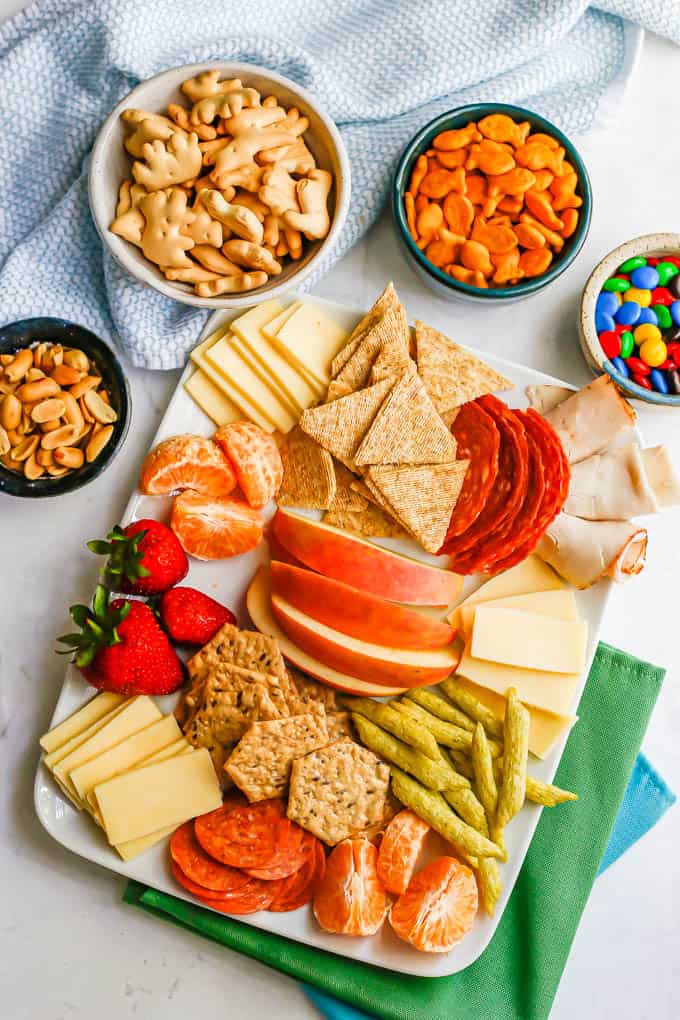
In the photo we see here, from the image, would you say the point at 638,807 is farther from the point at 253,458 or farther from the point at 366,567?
the point at 253,458

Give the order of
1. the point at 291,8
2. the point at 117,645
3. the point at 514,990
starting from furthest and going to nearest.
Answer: the point at 291,8, the point at 514,990, the point at 117,645

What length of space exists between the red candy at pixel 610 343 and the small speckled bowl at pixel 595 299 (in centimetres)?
2

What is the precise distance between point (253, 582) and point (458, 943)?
81 cm

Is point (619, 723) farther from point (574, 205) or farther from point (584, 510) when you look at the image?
point (574, 205)

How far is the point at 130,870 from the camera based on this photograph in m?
1.89

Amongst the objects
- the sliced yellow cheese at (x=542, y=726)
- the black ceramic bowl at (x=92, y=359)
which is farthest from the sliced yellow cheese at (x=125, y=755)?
the sliced yellow cheese at (x=542, y=726)

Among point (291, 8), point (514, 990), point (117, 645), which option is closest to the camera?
point (117, 645)

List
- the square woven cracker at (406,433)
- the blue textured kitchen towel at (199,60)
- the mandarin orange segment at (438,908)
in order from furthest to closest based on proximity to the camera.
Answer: the blue textured kitchen towel at (199,60), the square woven cracker at (406,433), the mandarin orange segment at (438,908)

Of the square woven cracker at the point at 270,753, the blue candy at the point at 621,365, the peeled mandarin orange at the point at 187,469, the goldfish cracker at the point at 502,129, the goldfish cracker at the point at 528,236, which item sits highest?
the goldfish cracker at the point at 502,129

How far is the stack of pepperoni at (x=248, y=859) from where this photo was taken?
184 centimetres

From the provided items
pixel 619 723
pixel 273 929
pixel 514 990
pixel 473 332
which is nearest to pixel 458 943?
pixel 514 990

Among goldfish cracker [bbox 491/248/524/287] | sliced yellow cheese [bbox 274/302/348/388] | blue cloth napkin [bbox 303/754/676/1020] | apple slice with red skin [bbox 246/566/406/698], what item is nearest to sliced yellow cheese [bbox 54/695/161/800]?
apple slice with red skin [bbox 246/566/406/698]

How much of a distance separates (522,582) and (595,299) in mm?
625

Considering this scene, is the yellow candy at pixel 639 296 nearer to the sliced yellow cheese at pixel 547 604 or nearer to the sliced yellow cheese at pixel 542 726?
the sliced yellow cheese at pixel 547 604
